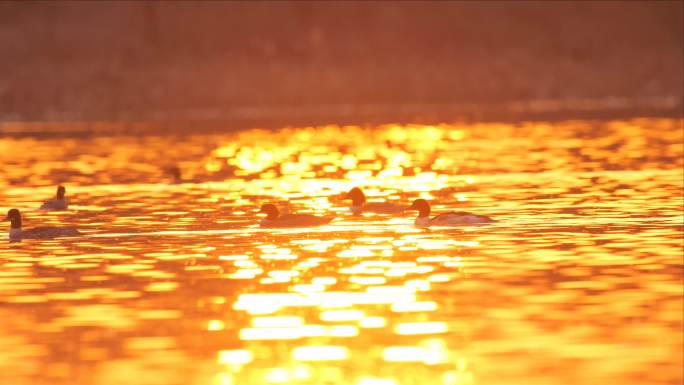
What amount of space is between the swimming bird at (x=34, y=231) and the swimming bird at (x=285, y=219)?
3301 mm

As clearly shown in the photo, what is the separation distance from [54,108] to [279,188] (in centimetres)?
5023

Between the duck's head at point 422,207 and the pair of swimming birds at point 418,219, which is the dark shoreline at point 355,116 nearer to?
the pair of swimming birds at point 418,219

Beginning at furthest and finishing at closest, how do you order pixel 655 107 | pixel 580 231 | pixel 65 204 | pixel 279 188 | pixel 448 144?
pixel 655 107 < pixel 448 144 < pixel 279 188 < pixel 65 204 < pixel 580 231

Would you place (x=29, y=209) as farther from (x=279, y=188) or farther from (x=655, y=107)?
(x=655, y=107)

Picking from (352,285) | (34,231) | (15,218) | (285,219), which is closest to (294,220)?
(285,219)

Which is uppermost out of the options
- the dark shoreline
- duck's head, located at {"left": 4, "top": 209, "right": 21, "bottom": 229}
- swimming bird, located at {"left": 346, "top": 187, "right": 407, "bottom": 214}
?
the dark shoreline

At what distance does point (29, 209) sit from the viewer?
1548 inches

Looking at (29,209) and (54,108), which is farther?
(54,108)

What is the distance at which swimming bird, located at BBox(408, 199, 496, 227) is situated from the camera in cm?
3125

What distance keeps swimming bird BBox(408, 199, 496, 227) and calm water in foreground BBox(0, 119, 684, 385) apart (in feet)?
1.19

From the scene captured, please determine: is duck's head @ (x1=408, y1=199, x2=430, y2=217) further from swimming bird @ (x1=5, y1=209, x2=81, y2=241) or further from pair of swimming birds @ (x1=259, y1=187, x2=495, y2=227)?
swimming bird @ (x1=5, y1=209, x2=81, y2=241)

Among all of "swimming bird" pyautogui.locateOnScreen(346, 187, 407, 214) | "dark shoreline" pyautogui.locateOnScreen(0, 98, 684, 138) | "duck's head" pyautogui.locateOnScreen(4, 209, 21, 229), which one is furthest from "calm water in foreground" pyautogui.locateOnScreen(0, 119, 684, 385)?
"dark shoreline" pyautogui.locateOnScreen(0, 98, 684, 138)

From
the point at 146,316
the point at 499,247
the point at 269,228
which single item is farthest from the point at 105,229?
the point at 146,316

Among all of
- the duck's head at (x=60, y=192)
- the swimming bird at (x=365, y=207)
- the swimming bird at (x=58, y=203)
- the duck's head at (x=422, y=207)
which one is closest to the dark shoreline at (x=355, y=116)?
the swimming bird at (x=58, y=203)
